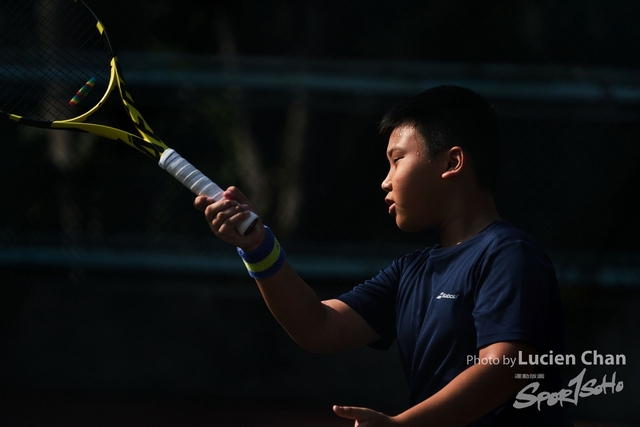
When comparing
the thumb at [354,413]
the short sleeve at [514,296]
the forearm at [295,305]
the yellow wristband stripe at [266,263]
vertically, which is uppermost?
the yellow wristband stripe at [266,263]

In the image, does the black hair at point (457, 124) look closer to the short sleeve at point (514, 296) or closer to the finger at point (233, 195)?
the short sleeve at point (514, 296)

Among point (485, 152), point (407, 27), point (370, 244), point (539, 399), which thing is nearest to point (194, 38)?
point (407, 27)

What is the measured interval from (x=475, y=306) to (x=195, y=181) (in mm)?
764

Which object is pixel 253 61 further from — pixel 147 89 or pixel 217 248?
pixel 217 248

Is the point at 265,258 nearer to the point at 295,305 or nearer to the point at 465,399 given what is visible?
the point at 295,305

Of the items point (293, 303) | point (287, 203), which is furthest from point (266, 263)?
point (287, 203)

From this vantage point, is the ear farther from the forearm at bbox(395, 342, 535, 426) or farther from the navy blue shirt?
the forearm at bbox(395, 342, 535, 426)

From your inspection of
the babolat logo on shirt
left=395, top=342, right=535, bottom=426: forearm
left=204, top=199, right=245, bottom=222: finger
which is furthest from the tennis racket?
left=395, top=342, right=535, bottom=426: forearm

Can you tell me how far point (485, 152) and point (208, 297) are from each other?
10.7 ft

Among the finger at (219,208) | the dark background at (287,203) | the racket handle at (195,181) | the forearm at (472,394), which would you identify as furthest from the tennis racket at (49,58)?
the forearm at (472,394)

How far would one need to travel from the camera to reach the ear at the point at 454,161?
7.30ft

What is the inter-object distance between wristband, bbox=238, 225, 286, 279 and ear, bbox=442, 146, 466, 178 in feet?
1.49

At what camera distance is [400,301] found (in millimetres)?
2281

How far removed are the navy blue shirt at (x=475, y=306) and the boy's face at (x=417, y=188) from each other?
94mm
